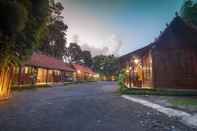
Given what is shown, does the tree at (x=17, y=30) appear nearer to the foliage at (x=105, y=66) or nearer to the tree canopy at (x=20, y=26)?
the tree canopy at (x=20, y=26)

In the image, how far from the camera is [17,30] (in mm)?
7656

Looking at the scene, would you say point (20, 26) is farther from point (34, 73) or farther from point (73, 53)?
point (73, 53)

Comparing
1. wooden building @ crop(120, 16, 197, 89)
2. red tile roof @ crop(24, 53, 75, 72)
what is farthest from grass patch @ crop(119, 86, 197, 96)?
red tile roof @ crop(24, 53, 75, 72)

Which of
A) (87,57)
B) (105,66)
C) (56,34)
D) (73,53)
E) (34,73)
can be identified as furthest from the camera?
(105,66)

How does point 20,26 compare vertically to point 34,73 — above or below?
above

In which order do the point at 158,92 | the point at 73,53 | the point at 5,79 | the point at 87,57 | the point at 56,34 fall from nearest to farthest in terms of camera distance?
the point at 5,79, the point at 158,92, the point at 56,34, the point at 73,53, the point at 87,57

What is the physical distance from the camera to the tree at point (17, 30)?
22.9ft

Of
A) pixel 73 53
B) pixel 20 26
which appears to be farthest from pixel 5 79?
pixel 73 53

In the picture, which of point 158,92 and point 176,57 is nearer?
point 158,92

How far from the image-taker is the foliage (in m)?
73.8

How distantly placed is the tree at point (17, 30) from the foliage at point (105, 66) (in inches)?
2444

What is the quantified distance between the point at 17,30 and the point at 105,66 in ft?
225

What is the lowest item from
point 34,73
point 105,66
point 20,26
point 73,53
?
point 34,73

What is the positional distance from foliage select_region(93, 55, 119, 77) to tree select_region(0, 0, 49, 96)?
204 feet
